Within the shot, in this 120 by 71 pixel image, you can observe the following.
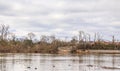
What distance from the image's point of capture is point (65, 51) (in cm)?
13238

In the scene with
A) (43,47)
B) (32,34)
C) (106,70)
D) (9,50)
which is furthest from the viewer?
(32,34)

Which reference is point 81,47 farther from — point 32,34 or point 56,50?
point 32,34

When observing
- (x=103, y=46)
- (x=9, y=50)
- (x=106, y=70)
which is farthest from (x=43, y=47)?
(x=106, y=70)

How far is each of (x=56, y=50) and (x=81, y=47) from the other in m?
11.1

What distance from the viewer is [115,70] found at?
39.4 meters

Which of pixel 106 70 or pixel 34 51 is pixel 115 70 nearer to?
pixel 106 70

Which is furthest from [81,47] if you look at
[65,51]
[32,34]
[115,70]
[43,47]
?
[115,70]

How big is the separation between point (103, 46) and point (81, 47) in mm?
12622

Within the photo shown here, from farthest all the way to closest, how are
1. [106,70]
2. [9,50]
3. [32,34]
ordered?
[32,34] < [9,50] < [106,70]

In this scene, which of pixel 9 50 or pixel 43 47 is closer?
pixel 9 50

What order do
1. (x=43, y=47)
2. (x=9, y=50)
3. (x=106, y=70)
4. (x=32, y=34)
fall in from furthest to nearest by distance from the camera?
(x=32, y=34)
(x=43, y=47)
(x=9, y=50)
(x=106, y=70)

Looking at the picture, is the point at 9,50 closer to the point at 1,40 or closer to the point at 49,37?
the point at 1,40

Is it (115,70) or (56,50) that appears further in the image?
(56,50)

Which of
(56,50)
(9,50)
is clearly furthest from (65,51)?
(9,50)
